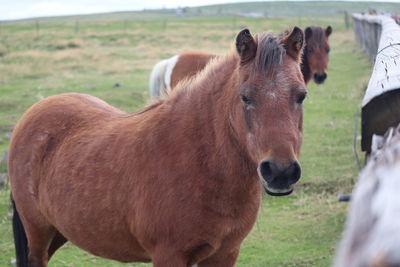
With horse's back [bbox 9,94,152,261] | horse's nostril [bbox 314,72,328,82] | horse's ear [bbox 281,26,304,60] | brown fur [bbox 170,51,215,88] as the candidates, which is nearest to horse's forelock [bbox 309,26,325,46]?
horse's nostril [bbox 314,72,328,82]

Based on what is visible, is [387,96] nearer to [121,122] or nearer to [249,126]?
[249,126]

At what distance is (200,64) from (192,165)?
7289 mm

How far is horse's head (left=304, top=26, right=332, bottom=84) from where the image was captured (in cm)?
1112

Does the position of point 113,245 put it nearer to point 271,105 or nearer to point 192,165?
point 192,165

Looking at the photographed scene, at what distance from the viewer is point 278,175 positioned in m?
2.65

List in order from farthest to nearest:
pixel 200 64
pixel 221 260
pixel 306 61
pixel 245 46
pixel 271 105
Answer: pixel 306 61 < pixel 200 64 < pixel 221 260 < pixel 245 46 < pixel 271 105

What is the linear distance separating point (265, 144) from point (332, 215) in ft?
11.7

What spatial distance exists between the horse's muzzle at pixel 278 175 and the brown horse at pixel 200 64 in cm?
754

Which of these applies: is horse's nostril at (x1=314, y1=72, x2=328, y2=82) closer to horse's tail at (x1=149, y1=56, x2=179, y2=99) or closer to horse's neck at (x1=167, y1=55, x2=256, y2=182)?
horse's tail at (x1=149, y1=56, x2=179, y2=99)

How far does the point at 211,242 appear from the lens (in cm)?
316

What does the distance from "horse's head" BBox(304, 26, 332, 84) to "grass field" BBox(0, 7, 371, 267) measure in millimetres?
929

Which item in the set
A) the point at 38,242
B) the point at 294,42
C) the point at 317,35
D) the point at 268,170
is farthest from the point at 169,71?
the point at 268,170

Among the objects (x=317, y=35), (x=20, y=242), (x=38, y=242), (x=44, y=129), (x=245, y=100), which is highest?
(x=245, y=100)

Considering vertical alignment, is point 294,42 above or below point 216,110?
above
